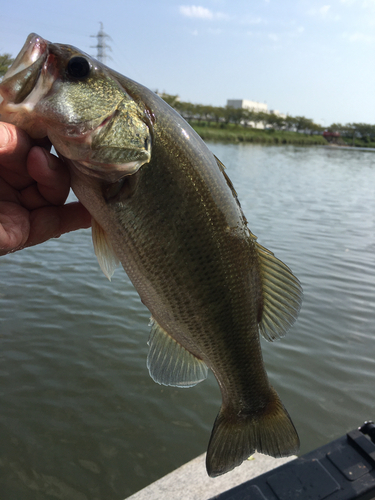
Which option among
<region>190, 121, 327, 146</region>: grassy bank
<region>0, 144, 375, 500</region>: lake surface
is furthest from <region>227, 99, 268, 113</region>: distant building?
<region>0, 144, 375, 500</region>: lake surface

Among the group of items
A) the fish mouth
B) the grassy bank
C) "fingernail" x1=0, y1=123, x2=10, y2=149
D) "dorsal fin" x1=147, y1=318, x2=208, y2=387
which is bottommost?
"dorsal fin" x1=147, y1=318, x2=208, y2=387

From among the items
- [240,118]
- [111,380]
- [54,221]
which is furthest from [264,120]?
[54,221]

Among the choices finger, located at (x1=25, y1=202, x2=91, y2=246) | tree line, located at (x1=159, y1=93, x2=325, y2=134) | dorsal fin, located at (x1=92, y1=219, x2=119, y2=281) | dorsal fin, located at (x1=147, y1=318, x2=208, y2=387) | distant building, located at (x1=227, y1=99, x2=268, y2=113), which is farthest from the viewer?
distant building, located at (x1=227, y1=99, x2=268, y2=113)

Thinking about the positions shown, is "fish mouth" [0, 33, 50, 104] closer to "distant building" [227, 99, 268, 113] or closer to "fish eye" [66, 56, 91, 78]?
"fish eye" [66, 56, 91, 78]

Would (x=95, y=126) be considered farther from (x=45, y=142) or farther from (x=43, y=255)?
(x=43, y=255)

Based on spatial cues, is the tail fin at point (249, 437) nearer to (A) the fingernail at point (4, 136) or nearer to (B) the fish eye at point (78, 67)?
(A) the fingernail at point (4, 136)

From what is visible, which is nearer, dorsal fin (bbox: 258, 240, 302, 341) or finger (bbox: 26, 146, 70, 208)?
finger (bbox: 26, 146, 70, 208)

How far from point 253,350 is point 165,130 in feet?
4.12

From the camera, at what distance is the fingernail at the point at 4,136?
1.66 m

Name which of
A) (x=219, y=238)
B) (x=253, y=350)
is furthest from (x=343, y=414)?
(x=219, y=238)

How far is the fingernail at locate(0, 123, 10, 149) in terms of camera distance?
166cm

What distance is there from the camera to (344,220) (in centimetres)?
1559

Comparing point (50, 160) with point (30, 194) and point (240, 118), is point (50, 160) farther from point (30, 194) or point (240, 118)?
point (240, 118)

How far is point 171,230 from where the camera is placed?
179 cm
